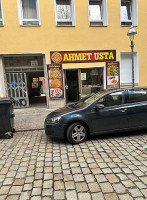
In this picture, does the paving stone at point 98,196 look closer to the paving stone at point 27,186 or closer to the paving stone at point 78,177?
the paving stone at point 78,177

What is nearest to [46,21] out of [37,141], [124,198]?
[37,141]

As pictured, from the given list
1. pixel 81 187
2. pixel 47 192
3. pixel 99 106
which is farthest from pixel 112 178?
pixel 99 106

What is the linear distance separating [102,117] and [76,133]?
84 centimetres

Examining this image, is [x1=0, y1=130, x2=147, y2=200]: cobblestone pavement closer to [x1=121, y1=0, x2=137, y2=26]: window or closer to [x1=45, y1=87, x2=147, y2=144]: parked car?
[x1=45, y1=87, x2=147, y2=144]: parked car

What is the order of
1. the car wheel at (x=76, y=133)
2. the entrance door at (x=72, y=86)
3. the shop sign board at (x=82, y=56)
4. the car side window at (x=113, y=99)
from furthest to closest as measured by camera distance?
1. the entrance door at (x=72, y=86)
2. the shop sign board at (x=82, y=56)
3. the car side window at (x=113, y=99)
4. the car wheel at (x=76, y=133)

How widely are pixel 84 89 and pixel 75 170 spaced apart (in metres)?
7.06

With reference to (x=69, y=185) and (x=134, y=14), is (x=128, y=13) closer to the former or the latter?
(x=134, y=14)

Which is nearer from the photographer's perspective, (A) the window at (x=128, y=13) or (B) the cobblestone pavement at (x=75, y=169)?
(B) the cobblestone pavement at (x=75, y=169)

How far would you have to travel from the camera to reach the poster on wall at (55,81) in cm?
859

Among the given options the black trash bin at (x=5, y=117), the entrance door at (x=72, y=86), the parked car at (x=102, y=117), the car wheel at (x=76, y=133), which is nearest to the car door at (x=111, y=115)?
the parked car at (x=102, y=117)

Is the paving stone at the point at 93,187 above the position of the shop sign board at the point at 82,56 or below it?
below

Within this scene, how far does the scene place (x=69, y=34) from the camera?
336 inches

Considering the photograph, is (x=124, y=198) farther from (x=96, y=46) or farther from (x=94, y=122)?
(x=96, y=46)

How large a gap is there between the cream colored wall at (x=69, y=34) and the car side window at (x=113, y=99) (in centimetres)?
504
